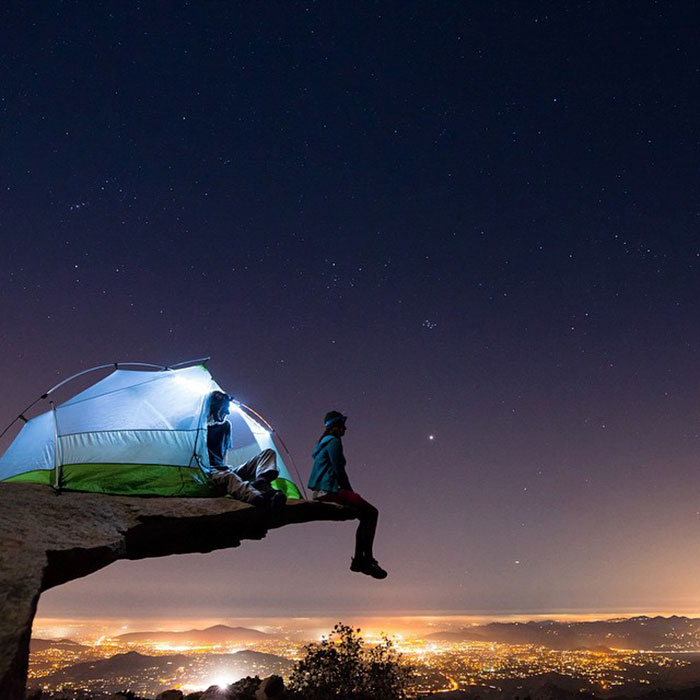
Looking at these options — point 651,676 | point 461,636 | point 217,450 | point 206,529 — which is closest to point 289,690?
point 206,529

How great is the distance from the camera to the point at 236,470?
1152cm

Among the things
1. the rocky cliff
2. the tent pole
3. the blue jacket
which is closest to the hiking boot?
the rocky cliff

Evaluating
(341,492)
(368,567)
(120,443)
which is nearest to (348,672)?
(368,567)

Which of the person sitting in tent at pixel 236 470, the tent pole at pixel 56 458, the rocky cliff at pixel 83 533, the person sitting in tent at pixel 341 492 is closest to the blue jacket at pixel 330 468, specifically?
the person sitting in tent at pixel 341 492

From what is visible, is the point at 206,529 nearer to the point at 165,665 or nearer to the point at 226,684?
the point at 226,684

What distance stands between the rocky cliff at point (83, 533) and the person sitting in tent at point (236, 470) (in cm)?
31

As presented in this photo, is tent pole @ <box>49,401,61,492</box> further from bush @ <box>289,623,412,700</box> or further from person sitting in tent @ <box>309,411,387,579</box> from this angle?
bush @ <box>289,623,412,700</box>

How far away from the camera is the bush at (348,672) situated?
43.7 ft

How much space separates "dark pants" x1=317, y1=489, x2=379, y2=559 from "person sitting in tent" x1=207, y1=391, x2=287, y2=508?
122 cm

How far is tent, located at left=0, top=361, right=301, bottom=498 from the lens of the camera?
10.8 m

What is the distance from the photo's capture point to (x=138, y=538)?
9914 mm

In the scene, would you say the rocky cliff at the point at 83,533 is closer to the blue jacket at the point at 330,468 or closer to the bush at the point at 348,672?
the blue jacket at the point at 330,468

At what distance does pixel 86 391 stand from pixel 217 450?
3610 millimetres

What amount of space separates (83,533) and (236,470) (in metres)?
3.65
